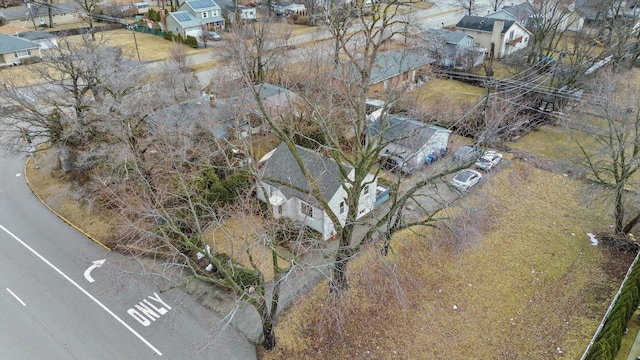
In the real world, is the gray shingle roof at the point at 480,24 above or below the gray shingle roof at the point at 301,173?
above

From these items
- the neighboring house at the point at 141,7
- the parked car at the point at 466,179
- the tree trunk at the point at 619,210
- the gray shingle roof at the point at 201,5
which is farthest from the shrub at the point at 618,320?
the neighboring house at the point at 141,7

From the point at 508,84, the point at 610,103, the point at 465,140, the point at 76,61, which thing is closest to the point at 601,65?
the point at 508,84

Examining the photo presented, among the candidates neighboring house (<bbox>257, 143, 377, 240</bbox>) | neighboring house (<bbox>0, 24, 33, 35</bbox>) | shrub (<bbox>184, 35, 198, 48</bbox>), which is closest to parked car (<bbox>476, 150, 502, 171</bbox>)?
neighboring house (<bbox>257, 143, 377, 240</bbox>)

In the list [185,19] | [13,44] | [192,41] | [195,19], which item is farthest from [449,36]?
[13,44]

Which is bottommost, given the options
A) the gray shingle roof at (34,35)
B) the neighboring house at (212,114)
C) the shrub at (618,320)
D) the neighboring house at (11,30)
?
the shrub at (618,320)

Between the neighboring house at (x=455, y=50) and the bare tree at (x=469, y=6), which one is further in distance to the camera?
the bare tree at (x=469, y=6)

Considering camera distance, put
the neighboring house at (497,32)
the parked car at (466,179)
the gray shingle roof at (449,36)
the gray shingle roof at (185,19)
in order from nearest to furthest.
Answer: the parked car at (466,179), the gray shingle roof at (449,36), the neighboring house at (497,32), the gray shingle roof at (185,19)

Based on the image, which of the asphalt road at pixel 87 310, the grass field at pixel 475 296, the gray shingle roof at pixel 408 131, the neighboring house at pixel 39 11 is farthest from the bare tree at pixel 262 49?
the neighboring house at pixel 39 11

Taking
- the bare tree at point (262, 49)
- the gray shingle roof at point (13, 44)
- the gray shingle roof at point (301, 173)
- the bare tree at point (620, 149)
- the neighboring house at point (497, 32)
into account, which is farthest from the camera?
the neighboring house at point (497, 32)

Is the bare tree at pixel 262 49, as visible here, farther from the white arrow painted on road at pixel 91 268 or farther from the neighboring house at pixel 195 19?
the neighboring house at pixel 195 19
